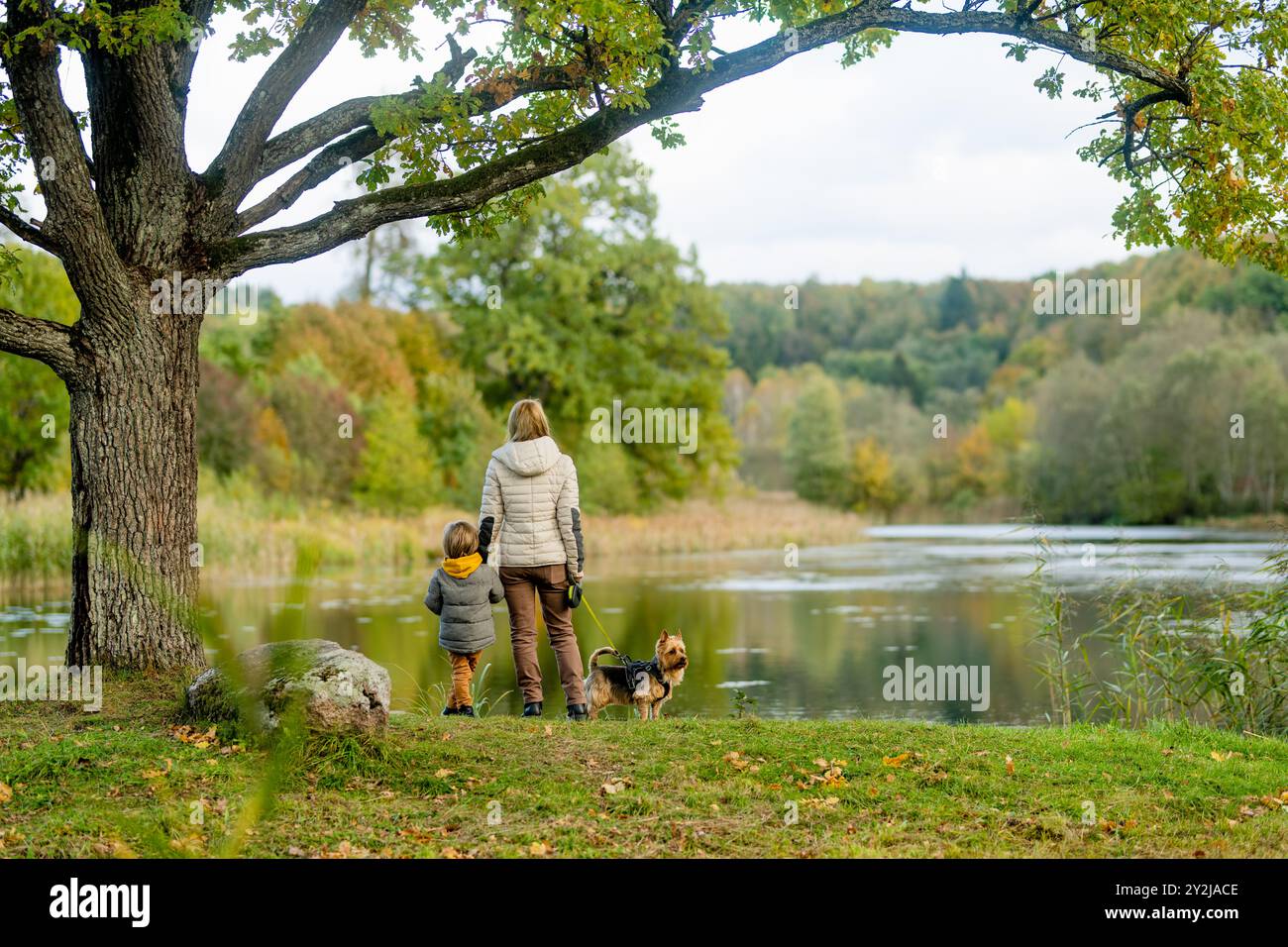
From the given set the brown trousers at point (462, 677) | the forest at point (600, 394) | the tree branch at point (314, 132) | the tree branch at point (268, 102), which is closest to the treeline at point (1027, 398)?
the forest at point (600, 394)

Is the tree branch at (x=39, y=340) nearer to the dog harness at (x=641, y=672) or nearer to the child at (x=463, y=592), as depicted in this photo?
the child at (x=463, y=592)

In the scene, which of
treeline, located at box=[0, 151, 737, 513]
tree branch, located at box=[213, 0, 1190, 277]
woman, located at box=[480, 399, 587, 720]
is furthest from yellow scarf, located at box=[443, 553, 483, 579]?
treeline, located at box=[0, 151, 737, 513]

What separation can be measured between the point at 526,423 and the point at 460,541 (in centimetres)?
91

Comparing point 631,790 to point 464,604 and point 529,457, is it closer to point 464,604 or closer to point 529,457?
point 464,604

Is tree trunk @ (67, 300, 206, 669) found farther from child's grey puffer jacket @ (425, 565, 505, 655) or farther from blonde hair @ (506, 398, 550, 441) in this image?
blonde hair @ (506, 398, 550, 441)

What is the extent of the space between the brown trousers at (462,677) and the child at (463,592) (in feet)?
0.31

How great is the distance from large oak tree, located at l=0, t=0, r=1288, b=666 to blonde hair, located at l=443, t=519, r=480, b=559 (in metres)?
1.64

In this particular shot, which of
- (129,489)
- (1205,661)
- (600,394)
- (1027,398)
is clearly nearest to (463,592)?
(129,489)

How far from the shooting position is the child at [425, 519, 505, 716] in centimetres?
784

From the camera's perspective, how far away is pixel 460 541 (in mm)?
7824

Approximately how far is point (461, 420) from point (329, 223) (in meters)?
29.6

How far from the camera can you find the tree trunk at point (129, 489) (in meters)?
7.37

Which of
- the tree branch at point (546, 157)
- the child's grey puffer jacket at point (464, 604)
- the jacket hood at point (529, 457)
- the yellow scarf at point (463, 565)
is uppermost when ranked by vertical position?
the tree branch at point (546, 157)

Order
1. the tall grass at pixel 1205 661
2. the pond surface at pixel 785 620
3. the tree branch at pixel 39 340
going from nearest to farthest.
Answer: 1. the tree branch at pixel 39 340
2. the tall grass at pixel 1205 661
3. the pond surface at pixel 785 620
